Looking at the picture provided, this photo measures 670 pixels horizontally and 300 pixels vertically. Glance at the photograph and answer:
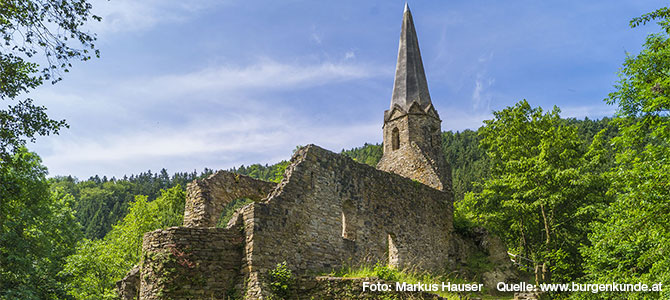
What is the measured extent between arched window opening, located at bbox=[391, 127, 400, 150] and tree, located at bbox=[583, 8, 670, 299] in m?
9.81

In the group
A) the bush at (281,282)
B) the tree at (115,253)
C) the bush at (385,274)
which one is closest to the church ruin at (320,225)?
the bush at (281,282)

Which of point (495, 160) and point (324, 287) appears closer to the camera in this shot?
point (324, 287)

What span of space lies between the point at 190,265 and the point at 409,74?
16764mm

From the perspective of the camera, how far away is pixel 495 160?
24250mm

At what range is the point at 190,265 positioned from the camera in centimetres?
1162

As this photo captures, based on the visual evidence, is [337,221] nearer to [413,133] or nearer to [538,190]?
[413,133]

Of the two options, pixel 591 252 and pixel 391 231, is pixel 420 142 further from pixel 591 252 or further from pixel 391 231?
pixel 591 252

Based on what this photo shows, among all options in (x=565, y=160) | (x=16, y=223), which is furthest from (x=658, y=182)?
(x=16, y=223)

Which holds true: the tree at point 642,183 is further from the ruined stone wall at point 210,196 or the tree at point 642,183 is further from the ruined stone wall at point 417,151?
the ruined stone wall at point 210,196

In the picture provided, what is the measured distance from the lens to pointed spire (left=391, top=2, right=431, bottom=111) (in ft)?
78.1

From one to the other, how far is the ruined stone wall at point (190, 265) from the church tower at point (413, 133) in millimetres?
11565

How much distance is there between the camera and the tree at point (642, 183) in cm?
1173

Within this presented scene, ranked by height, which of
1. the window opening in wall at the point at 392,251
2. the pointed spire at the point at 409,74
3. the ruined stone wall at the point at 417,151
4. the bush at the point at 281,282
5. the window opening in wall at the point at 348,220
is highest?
the pointed spire at the point at 409,74

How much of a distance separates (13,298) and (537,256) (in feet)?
72.1
